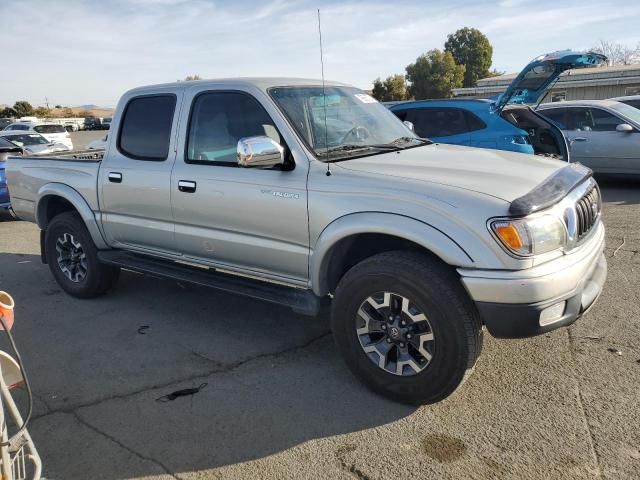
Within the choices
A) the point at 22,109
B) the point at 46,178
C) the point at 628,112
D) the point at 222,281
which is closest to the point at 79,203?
the point at 46,178

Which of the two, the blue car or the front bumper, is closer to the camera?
the front bumper

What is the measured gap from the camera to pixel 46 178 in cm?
548

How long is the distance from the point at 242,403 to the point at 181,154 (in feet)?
6.63

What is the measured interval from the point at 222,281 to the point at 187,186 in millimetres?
777

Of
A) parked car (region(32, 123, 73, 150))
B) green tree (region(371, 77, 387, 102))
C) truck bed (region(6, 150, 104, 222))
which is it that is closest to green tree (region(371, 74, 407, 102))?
green tree (region(371, 77, 387, 102))

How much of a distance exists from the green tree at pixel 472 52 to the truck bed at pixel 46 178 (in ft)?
161

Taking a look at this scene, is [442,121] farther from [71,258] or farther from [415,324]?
[415,324]

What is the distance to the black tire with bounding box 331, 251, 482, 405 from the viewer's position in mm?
3047

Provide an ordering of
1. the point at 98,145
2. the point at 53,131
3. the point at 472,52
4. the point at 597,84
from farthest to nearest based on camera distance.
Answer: the point at 472,52, the point at 53,131, the point at 597,84, the point at 98,145

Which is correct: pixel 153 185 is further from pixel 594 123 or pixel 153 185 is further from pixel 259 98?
pixel 594 123

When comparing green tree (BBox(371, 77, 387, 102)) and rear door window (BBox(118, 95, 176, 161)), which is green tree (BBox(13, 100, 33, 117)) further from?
rear door window (BBox(118, 95, 176, 161))

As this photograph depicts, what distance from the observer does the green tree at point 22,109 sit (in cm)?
6519

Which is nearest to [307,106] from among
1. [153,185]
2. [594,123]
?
[153,185]

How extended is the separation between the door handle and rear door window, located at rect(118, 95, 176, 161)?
364mm
